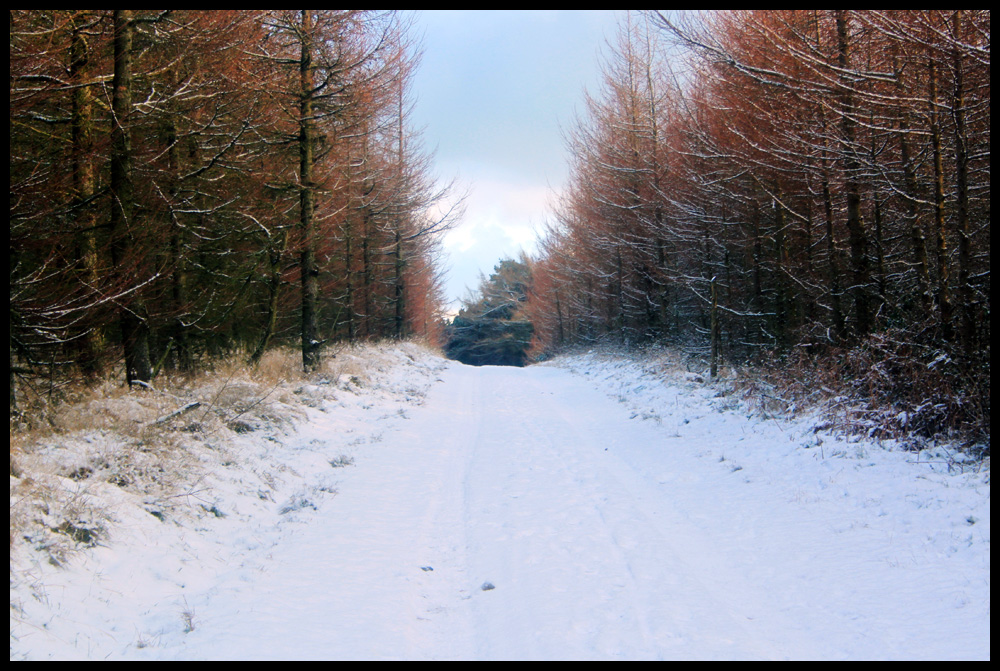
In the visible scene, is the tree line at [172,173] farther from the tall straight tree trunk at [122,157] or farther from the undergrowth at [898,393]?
the undergrowth at [898,393]

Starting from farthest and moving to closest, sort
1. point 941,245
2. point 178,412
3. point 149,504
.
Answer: point 941,245 → point 178,412 → point 149,504

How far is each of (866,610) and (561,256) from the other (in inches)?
1129

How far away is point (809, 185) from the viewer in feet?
37.7

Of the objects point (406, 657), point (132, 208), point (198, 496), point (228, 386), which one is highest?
point (132, 208)

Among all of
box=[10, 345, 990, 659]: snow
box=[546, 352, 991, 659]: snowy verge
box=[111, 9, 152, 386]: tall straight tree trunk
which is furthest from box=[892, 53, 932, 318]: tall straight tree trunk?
box=[111, 9, 152, 386]: tall straight tree trunk

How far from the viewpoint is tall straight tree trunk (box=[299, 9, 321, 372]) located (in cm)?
1243

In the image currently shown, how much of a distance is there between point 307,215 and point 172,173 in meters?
→ 4.18

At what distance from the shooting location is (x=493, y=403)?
12953mm

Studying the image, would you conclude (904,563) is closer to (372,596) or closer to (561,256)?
(372,596)

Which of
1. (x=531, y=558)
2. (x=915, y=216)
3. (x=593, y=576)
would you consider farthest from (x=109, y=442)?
(x=915, y=216)

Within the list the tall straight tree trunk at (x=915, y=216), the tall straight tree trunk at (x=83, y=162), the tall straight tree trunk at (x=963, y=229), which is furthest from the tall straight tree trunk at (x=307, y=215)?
the tall straight tree trunk at (x=963, y=229)

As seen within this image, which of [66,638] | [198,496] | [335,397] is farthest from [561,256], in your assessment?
[66,638]

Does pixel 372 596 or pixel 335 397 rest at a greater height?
pixel 335 397

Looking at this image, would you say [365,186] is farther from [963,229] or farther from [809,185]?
[963,229]
